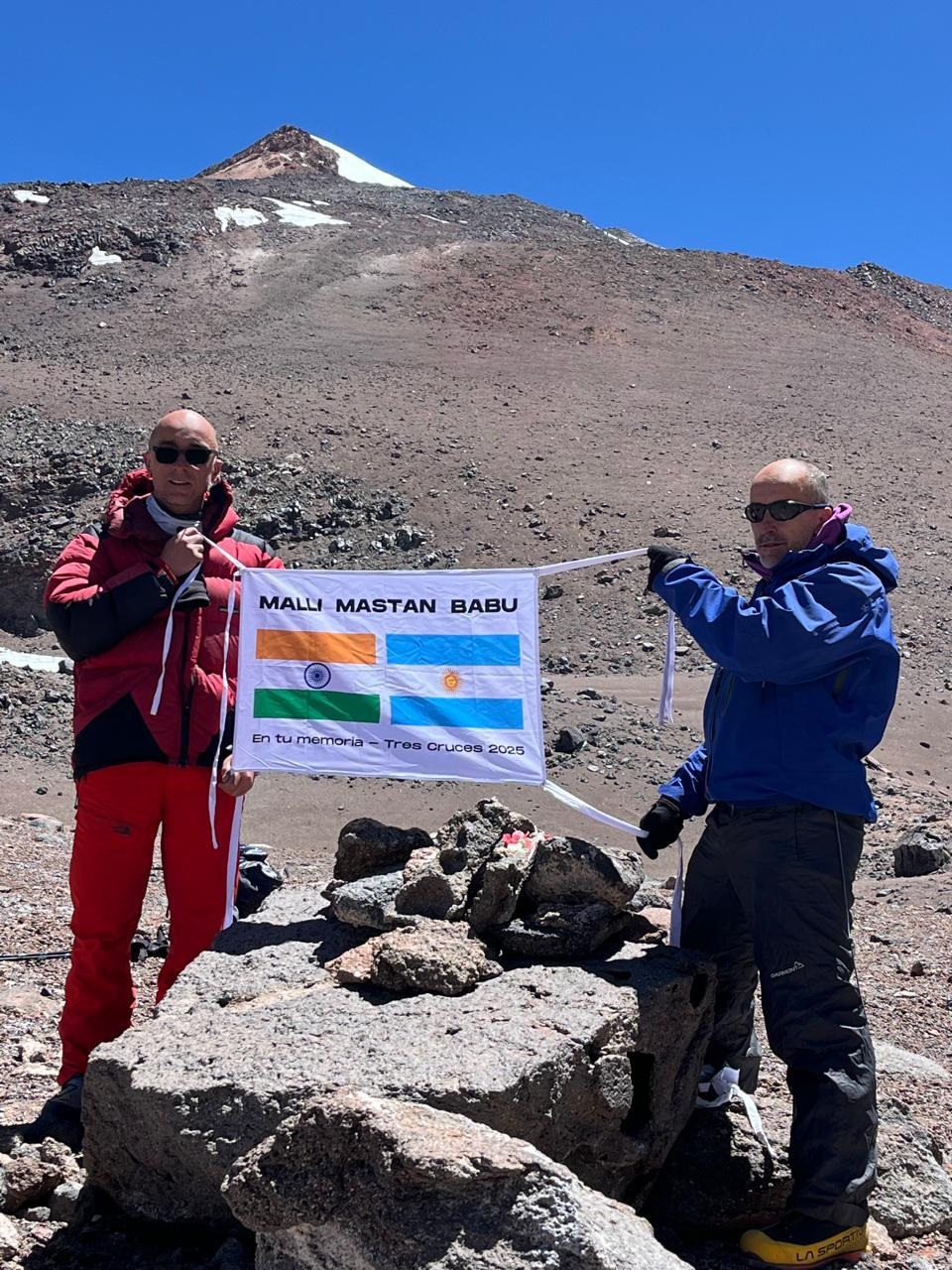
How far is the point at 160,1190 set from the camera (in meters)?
3.19

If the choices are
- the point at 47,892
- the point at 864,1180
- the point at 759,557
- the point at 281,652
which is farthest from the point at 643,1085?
the point at 47,892

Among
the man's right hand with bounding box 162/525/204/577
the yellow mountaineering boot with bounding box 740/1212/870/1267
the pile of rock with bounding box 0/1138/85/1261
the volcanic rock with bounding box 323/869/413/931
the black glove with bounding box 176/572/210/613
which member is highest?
the man's right hand with bounding box 162/525/204/577

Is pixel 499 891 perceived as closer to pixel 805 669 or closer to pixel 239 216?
pixel 805 669

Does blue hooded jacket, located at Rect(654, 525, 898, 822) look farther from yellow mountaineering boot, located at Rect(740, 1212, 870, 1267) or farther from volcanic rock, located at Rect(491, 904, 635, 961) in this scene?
yellow mountaineering boot, located at Rect(740, 1212, 870, 1267)

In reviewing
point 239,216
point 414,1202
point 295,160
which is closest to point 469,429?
point 239,216

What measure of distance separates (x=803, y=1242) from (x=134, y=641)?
2.63 metres

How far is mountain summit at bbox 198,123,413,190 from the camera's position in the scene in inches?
2313

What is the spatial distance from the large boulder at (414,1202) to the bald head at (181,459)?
212 cm

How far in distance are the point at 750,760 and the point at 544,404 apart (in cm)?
2294

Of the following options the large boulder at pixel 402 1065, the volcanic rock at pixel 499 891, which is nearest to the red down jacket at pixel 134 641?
the large boulder at pixel 402 1065

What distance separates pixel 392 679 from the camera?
4312 millimetres

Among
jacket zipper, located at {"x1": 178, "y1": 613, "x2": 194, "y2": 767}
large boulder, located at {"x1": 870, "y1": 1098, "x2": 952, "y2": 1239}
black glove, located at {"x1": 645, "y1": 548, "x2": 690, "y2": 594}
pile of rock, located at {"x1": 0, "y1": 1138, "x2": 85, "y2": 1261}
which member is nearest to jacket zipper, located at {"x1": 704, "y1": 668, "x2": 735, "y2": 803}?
black glove, located at {"x1": 645, "y1": 548, "x2": 690, "y2": 594}

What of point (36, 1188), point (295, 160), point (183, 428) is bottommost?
point (36, 1188)

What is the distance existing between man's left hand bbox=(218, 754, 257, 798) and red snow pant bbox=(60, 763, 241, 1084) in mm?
51
